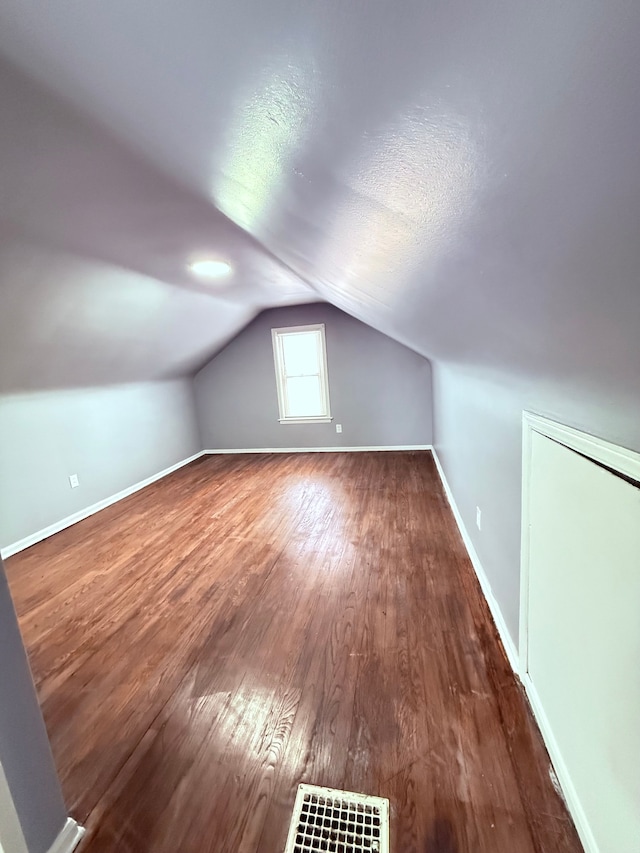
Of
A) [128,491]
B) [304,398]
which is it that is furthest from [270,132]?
[304,398]

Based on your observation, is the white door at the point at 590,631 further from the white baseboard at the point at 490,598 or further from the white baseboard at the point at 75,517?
the white baseboard at the point at 75,517

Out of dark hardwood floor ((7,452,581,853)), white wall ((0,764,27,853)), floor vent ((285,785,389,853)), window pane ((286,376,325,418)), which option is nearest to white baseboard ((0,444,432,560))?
dark hardwood floor ((7,452,581,853))

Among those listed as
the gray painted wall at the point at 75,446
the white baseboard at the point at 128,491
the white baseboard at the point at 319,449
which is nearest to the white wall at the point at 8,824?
the white baseboard at the point at 128,491

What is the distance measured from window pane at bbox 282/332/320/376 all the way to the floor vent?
4.62 meters

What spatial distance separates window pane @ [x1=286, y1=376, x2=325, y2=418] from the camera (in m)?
5.44

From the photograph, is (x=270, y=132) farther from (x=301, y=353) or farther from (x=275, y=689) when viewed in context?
(x=301, y=353)

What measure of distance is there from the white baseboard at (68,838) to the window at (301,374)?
454 centimetres

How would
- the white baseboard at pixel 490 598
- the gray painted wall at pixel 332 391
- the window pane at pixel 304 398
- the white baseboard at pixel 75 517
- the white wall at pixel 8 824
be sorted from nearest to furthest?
the white wall at pixel 8 824 < the white baseboard at pixel 490 598 < the white baseboard at pixel 75 517 < the gray painted wall at pixel 332 391 < the window pane at pixel 304 398

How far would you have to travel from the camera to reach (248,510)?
3.54 m

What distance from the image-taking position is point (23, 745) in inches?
38.1

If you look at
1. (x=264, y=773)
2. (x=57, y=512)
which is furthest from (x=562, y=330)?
(x=57, y=512)

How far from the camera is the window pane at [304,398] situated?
544cm

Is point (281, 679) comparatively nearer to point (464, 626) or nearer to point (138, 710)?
point (138, 710)

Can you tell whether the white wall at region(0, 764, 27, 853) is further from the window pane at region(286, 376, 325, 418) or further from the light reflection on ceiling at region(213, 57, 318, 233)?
the window pane at region(286, 376, 325, 418)
